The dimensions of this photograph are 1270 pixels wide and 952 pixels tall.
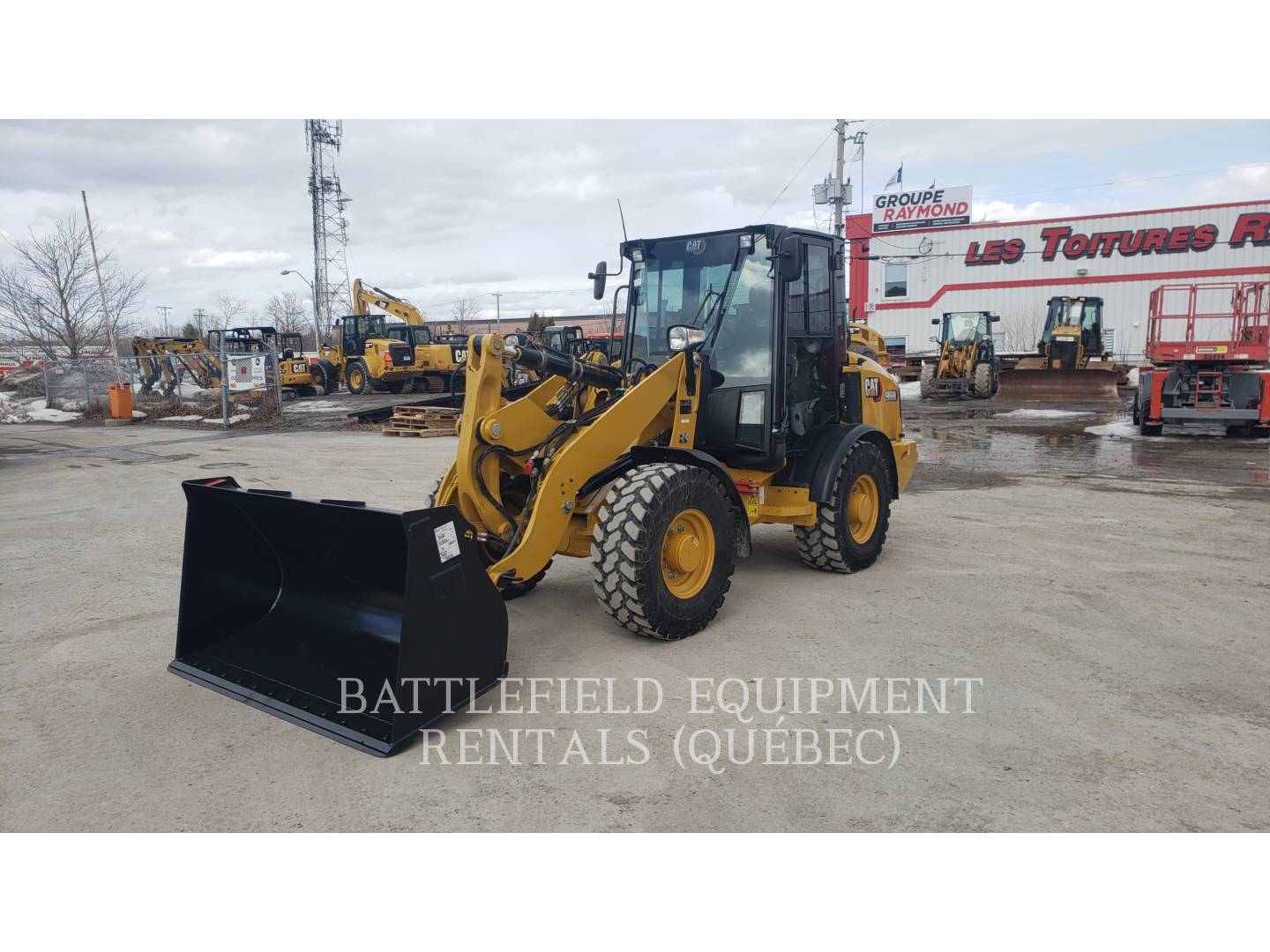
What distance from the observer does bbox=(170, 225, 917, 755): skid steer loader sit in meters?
3.82

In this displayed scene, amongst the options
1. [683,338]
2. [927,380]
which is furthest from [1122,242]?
[683,338]

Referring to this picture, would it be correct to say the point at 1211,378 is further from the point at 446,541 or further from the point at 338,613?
the point at 338,613

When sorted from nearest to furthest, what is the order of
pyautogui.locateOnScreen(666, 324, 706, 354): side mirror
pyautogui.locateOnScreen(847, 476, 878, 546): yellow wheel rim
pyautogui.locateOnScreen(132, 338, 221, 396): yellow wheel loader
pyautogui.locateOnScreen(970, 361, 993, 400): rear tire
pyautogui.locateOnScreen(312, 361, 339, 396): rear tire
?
pyautogui.locateOnScreen(666, 324, 706, 354): side mirror, pyautogui.locateOnScreen(847, 476, 878, 546): yellow wheel rim, pyautogui.locateOnScreen(970, 361, 993, 400): rear tire, pyautogui.locateOnScreen(132, 338, 221, 396): yellow wheel loader, pyautogui.locateOnScreen(312, 361, 339, 396): rear tire

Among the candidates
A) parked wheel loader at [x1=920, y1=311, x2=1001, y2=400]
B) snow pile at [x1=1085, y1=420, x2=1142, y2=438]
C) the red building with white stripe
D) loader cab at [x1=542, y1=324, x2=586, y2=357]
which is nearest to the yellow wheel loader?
loader cab at [x1=542, y1=324, x2=586, y2=357]

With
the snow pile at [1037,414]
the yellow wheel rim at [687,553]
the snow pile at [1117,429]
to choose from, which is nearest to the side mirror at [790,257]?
the yellow wheel rim at [687,553]

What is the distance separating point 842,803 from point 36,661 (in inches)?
172

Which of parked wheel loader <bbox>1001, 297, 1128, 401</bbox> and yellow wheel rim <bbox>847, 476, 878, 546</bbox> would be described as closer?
yellow wheel rim <bbox>847, 476, 878, 546</bbox>

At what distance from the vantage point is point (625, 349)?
6168 millimetres

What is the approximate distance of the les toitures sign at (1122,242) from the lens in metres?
34.2

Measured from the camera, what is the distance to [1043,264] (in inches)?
1487

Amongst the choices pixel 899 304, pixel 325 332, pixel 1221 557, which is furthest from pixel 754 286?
pixel 325 332

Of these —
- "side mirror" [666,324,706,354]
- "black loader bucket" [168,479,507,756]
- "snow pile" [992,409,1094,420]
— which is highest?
"side mirror" [666,324,706,354]

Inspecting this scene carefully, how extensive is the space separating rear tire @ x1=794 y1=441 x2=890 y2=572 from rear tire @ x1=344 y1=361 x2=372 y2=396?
80.5 feet

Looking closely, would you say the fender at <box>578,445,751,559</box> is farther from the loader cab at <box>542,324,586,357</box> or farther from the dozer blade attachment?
the dozer blade attachment
